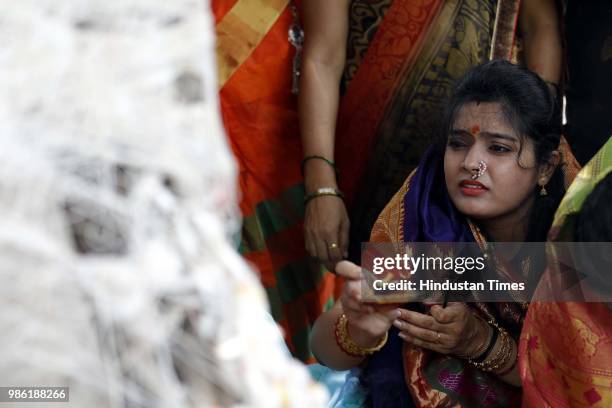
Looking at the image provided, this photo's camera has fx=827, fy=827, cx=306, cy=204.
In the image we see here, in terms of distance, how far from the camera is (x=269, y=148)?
2.15 meters

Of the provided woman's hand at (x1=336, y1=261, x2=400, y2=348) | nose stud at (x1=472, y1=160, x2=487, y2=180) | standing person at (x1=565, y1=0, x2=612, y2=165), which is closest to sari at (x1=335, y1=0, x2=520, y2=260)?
standing person at (x1=565, y1=0, x2=612, y2=165)

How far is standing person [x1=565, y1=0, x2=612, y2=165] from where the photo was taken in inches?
80.3

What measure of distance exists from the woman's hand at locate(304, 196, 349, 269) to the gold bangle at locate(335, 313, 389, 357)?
320mm

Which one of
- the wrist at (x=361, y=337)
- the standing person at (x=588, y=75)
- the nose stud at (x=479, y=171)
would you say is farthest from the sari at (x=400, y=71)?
the wrist at (x=361, y=337)

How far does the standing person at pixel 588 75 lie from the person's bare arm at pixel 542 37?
0.04 m

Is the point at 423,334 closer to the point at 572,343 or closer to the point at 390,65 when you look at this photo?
the point at 572,343

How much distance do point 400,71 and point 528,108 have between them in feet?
1.42

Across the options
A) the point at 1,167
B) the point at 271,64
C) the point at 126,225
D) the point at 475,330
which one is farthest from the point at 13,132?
the point at 271,64

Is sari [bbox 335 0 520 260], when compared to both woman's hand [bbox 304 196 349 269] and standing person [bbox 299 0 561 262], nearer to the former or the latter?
standing person [bbox 299 0 561 262]

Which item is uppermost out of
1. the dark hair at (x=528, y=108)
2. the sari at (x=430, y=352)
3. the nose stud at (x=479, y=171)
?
the dark hair at (x=528, y=108)

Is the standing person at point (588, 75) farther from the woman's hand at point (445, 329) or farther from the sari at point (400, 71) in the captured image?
the woman's hand at point (445, 329)

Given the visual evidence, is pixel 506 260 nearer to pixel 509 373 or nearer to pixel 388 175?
pixel 509 373

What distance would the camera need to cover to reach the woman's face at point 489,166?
1.70 metres

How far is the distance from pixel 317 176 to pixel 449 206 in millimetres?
379
